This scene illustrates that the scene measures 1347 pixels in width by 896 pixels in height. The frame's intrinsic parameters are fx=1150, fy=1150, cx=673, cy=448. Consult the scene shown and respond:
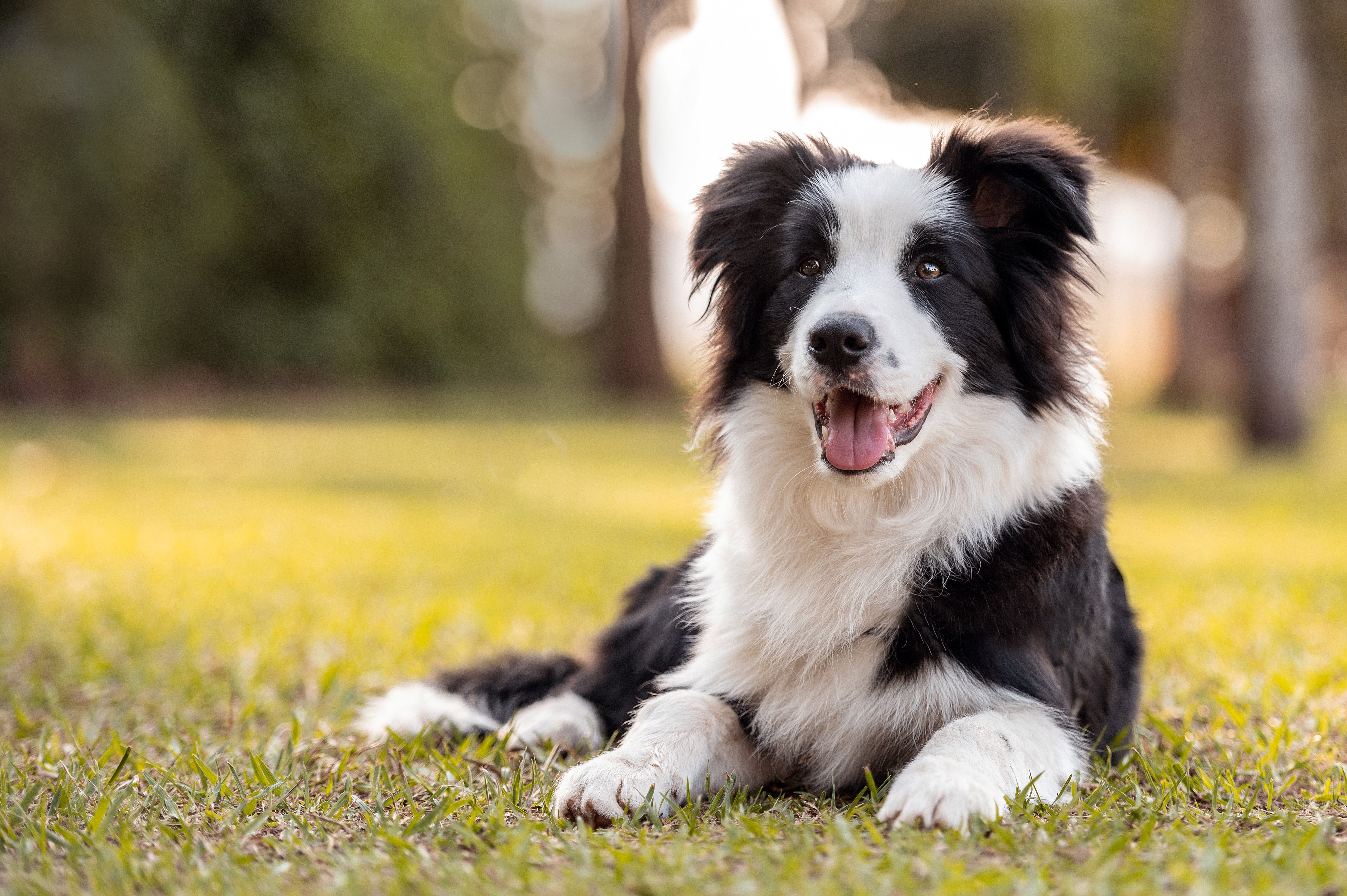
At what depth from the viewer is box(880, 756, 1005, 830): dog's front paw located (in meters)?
2.53

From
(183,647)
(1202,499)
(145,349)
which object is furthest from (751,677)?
(145,349)

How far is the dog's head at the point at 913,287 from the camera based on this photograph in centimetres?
308

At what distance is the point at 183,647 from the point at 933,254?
3.46 metres

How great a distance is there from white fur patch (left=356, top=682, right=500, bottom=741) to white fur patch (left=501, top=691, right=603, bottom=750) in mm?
111

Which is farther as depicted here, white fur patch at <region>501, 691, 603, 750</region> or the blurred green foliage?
the blurred green foliage

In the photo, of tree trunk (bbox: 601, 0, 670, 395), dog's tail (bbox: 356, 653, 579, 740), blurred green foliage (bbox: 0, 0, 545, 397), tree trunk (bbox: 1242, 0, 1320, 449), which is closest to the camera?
dog's tail (bbox: 356, 653, 579, 740)

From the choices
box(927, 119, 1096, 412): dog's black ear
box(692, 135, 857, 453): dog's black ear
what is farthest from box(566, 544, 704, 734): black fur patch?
box(927, 119, 1096, 412): dog's black ear

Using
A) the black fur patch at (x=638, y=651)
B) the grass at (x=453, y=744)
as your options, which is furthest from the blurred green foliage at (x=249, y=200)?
the black fur patch at (x=638, y=651)

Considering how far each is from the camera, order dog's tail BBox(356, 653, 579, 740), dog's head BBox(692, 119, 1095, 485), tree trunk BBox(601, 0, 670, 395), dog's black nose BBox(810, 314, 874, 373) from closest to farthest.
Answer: dog's black nose BBox(810, 314, 874, 373)
dog's head BBox(692, 119, 1095, 485)
dog's tail BBox(356, 653, 579, 740)
tree trunk BBox(601, 0, 670, 395)

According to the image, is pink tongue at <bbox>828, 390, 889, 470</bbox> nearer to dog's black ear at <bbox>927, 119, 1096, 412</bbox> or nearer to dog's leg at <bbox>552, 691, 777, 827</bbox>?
dog's black ear at <bbox>927, 119, 1096, 412</bbox>

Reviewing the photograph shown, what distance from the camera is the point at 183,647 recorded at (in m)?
4.79

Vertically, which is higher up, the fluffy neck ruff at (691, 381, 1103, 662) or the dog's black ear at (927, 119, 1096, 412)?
the dog's black ear at (927, 119, 1096, 412)

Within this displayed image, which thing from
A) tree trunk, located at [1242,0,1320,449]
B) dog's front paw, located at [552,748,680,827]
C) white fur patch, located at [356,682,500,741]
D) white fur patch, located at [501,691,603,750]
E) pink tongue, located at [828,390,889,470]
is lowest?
white fur patch, located at [356,682,500,741]

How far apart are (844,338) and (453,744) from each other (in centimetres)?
172
